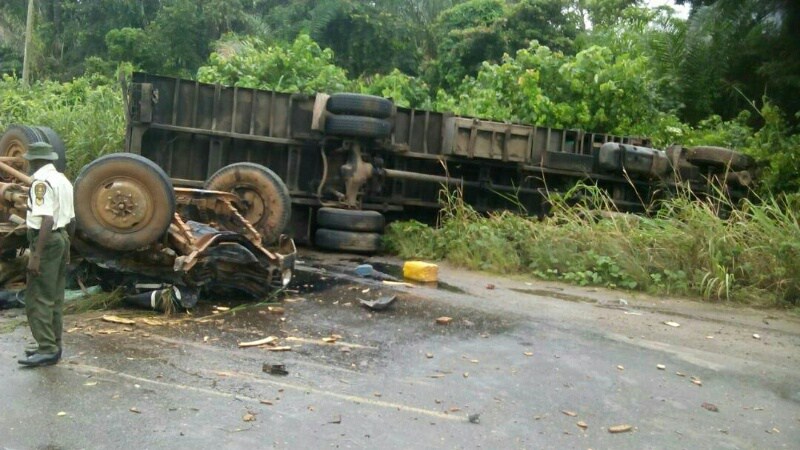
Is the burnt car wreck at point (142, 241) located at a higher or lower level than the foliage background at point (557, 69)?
lower

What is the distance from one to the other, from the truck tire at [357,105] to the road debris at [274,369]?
6862 mm

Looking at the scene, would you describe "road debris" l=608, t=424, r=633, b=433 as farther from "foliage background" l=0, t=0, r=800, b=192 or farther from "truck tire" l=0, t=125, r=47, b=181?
"foliage background" l=0, t=0, r=800, b=192

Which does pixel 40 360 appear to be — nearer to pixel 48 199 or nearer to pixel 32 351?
pixel 32 351

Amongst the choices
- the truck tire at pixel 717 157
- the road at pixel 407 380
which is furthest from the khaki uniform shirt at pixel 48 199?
the truck tire at pixel 717 157

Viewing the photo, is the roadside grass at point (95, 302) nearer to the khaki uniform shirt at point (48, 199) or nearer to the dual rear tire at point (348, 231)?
the khaki uniform shirt at point (48, 199)

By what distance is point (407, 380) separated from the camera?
20.2 ft

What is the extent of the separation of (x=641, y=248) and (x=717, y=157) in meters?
3.48

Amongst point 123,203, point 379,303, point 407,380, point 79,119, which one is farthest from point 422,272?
point 79,119

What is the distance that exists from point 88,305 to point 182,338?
1306mm

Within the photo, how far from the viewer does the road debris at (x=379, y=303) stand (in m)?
8.38

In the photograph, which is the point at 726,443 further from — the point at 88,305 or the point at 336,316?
the point at 88,305

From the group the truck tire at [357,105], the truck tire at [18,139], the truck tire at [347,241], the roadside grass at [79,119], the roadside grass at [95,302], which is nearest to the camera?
the roadside grass at [95,302]

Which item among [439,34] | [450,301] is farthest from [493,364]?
[439,34]

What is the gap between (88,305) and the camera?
304 inches
